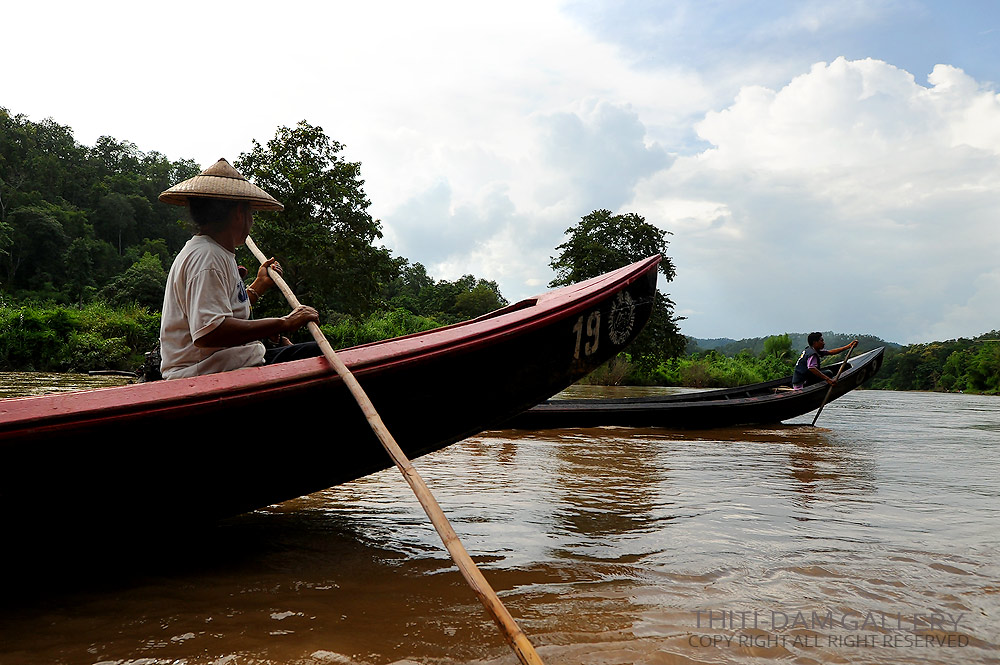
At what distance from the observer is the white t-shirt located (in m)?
2.29

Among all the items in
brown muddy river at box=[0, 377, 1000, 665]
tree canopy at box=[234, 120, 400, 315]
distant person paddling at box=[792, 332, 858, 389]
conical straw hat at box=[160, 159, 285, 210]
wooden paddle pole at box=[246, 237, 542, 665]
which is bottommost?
brown muddy river at box=[0, 377, 1000, 665]

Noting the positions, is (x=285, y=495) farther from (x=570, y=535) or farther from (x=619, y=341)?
(x=619, y=341)

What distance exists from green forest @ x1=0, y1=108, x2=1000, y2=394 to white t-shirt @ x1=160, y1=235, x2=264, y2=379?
35.9 ft

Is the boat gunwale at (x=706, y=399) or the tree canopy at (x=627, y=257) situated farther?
the tree canopy at (x=627, y=257)

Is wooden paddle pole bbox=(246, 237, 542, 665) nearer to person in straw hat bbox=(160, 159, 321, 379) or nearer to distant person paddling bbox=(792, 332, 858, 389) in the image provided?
person in straw hat bbox=(160, 159, 321, 379)

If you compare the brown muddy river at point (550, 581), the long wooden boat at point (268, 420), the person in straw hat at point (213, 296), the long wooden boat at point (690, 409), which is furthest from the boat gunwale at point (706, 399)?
the person in straw hat at point (213, 296)

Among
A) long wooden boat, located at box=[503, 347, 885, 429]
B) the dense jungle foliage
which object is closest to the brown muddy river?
long wooden boat, located at box=[503, 347, 885, 429]

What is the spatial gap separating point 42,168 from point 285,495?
2413 inches

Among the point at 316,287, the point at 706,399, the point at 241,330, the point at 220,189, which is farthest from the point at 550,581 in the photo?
the point at 316,287

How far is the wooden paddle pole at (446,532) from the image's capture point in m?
1.51

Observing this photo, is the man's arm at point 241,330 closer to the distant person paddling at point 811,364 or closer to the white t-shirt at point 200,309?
the white t-shirt at point 200,309

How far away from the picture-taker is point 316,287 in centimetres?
2106

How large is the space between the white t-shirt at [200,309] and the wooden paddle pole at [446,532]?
31 centimetres

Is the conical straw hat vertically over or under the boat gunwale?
over
